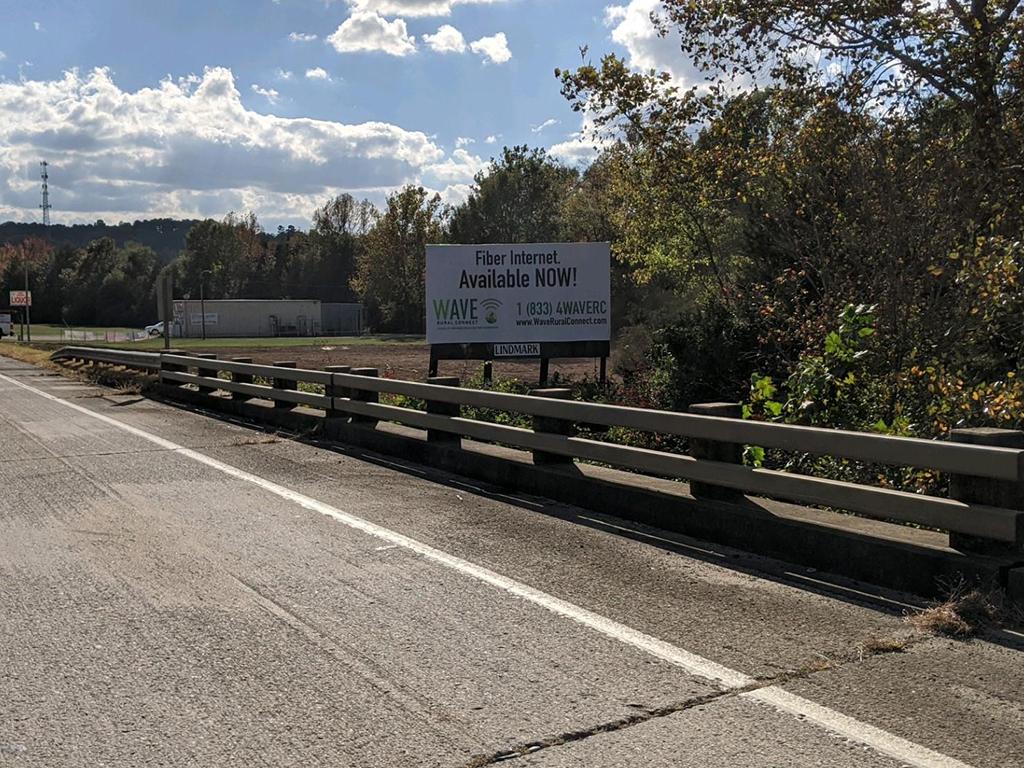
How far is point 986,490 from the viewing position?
5266mm

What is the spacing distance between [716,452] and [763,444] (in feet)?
1.79

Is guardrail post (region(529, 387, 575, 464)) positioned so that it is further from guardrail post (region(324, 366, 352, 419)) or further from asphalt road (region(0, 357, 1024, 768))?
guardrail post (region(324, 366, 352, 419))

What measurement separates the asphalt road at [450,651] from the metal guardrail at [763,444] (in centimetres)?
52

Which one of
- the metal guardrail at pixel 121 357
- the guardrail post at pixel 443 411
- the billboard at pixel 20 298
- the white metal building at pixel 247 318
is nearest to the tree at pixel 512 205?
the white metal building at pixel 247 318

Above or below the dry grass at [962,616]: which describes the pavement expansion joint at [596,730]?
below

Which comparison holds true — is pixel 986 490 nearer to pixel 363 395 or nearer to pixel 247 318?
pixel 363 395

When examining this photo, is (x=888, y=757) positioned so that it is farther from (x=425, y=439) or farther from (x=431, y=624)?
(x=425, y=439)

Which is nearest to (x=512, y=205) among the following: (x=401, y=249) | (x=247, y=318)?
(x=401, y=249)

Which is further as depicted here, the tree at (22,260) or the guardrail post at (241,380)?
the tree at (22,260)

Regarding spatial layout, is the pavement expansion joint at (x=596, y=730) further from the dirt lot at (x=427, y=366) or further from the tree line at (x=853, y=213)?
the dirt lot at (x=427, y=366)

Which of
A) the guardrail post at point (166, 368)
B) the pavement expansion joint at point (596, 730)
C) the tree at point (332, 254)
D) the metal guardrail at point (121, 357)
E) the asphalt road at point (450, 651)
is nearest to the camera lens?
the pavement expansion joint at point (596, 730)

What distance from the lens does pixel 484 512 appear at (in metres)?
7.97

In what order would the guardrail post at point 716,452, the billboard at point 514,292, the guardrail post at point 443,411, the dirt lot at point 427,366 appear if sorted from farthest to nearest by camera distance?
1. the dirt lot at point 427,366
2. the billboard at point 514,292
3. the guardrail post at point 443,411
4. the guardrail post at point 716,452

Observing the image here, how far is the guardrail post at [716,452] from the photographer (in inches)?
272
